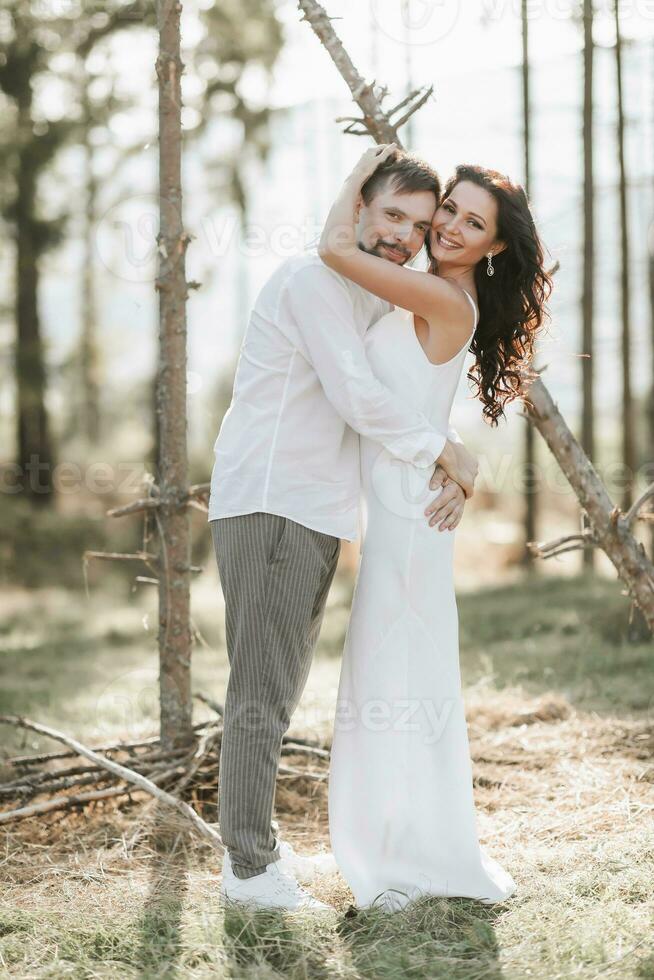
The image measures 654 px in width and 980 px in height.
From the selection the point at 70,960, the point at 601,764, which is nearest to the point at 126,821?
the point at 70,960

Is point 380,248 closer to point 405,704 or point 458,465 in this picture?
point 458,465

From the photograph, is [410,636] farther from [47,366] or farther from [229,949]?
[47,366]

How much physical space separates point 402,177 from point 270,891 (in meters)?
1.99

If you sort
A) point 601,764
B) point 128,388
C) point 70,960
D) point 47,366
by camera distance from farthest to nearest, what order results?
1. point 128,388
2. point 47,366
3. point 601,764
4. point 70,960

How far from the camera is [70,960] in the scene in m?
2.53

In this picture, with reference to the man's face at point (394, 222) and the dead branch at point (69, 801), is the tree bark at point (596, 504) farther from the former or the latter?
the dead branch at point (69, 801)

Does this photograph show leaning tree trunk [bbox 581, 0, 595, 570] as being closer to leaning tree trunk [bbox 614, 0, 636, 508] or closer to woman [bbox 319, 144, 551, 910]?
leaning tree trunk [bbox 614, 0, 636, 508]

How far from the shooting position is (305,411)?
281 cm

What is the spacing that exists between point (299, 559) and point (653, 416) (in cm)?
750

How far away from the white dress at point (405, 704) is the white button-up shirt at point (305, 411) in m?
0.10

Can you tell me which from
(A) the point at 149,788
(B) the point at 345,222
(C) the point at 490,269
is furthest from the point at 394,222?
(A) the point at 149,788

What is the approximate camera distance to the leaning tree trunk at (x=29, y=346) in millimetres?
12398

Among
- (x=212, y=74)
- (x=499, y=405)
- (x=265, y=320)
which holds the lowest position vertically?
(x=499, y=405)

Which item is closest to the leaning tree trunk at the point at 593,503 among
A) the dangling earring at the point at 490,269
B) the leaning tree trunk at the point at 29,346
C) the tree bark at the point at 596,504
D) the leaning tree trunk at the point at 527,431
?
the tree bark at the point at 596,504
